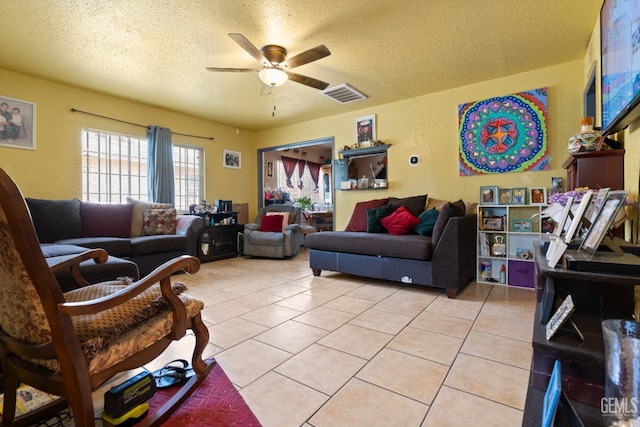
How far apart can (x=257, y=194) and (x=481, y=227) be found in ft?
14.0

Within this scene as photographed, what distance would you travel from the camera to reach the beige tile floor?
1256 mm

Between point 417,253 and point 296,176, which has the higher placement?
point 296,176

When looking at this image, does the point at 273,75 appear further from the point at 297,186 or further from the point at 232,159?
the point at 297,186

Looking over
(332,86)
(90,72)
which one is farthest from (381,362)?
(90,72)

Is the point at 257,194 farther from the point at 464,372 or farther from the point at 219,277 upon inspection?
the point at 464,372

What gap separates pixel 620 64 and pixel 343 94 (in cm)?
294

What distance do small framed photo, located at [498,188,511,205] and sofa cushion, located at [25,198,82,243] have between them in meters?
5.10

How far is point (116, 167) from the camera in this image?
169 inches

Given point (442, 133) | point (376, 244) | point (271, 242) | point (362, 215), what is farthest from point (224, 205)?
point (442, 133)

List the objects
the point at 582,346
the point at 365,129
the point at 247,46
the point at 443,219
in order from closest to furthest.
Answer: the point at 582,346
the point at 247,46
the point at 443,219
the point at 365,129

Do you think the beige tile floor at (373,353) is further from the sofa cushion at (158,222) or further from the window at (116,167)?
the window at (116,167)

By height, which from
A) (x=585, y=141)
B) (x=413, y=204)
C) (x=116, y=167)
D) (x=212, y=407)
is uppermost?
(x=116, y=167)

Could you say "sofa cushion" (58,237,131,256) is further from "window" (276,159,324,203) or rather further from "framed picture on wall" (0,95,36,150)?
"window" (276,159,324,203)

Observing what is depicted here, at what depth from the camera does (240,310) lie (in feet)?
8.10
